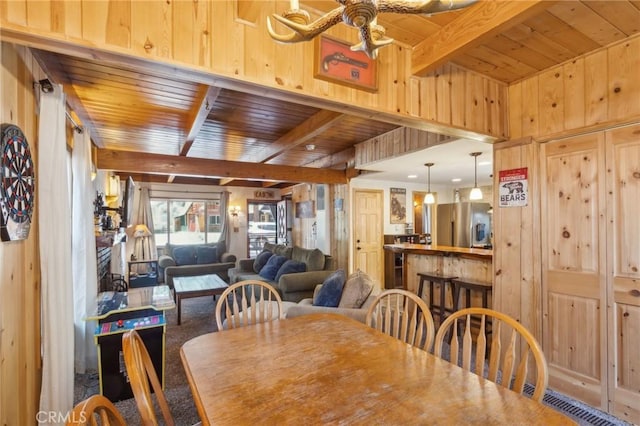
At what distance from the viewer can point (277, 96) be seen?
1.79 m

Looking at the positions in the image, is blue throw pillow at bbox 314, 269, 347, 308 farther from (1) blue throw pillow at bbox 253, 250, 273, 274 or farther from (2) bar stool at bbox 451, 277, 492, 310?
(1) blue throw pillow at bbox 253, 250, 273, 274

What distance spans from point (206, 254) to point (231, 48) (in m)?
6.22

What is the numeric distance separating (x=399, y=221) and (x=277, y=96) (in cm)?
537

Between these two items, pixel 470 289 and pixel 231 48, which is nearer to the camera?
pixel 231 48

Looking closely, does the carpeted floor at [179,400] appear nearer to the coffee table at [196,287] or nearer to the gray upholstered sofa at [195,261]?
the coffee table at [196,287]

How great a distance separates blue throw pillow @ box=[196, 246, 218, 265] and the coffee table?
1.93 metres

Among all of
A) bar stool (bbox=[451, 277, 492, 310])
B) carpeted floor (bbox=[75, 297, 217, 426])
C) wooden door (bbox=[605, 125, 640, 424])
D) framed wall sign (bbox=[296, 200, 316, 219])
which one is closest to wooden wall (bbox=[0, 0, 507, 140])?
wooden door (bbox=[605, 125, 640, 424])

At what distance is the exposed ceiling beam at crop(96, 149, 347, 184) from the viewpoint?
13.7ft

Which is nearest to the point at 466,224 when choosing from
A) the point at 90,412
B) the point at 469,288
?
the point at 469,288

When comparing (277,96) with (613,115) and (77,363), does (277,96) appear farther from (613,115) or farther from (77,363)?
(77,363)

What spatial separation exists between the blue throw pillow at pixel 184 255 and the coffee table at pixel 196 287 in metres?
1.87

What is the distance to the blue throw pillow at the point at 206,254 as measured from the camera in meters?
7.02

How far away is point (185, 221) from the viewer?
7.99 meters

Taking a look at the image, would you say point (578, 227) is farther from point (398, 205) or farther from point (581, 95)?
point (398, 205)
